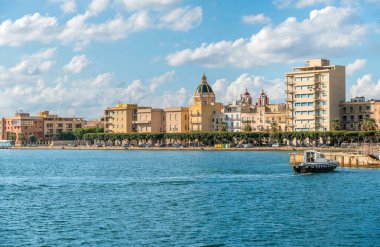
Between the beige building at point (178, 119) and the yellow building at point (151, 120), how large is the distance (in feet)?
8.83

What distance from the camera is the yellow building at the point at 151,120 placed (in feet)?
617

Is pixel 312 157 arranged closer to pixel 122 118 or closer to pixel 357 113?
pixel 357 113

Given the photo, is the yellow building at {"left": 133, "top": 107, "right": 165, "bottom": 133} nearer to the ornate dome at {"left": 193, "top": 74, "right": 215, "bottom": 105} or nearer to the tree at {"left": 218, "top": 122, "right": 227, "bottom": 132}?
the ornate dome at {"left": 193, "top": 74, "right": 215, "bottom": 105}

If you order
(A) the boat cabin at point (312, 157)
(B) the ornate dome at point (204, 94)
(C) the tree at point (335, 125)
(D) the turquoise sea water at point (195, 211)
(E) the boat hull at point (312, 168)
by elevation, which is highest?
(B) the ornate dome at point (204, 94)

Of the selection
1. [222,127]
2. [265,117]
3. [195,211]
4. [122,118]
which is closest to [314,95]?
[265,117]

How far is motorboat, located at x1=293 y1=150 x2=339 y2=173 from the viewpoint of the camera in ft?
244

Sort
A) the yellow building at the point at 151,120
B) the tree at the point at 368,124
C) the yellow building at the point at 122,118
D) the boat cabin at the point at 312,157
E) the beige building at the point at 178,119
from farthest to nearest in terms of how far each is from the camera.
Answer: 1. the yellow building at the point at 122,118
2. the yellow building at the point at 151,120
3. the beige building at the point at 178,119
4. the tree at the point at 368,124
5. the boat cabin at the point at 312,157

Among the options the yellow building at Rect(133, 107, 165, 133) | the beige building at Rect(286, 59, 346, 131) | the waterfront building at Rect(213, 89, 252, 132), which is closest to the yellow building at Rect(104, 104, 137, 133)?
the yellow building at Rect(133, 107, 165, 133)

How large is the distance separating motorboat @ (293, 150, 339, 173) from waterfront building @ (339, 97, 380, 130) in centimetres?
7613

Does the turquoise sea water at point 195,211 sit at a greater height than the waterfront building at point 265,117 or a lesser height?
lesser

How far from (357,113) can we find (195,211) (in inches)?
4348

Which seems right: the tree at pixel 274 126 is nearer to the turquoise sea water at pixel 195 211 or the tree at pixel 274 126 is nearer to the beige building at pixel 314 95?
the beige building at pixel 314 95

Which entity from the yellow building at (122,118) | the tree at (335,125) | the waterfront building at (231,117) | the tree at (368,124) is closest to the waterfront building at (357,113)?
the tree at (368,124)

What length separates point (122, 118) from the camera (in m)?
194
